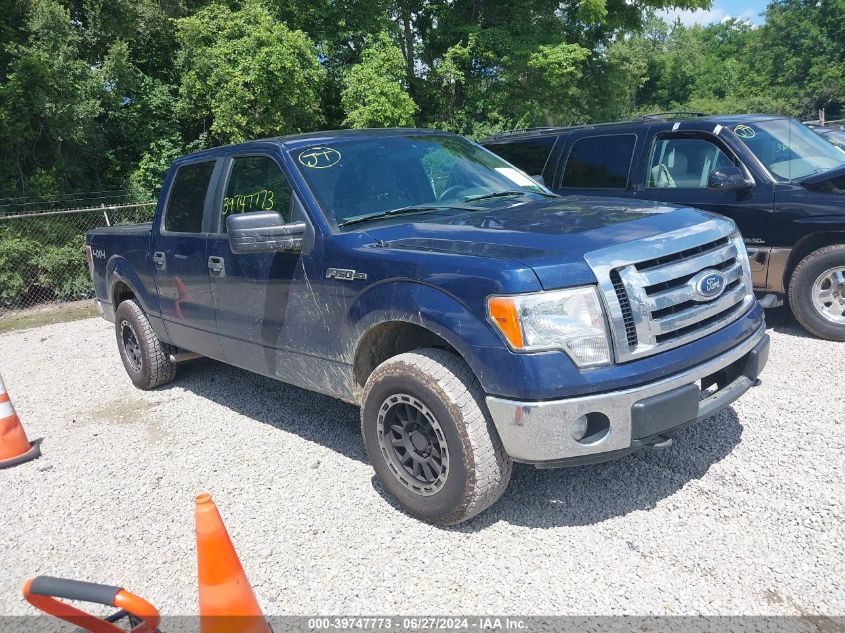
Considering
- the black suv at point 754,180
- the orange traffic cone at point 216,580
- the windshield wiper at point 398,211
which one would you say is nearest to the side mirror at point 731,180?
the black suv at point 754,180

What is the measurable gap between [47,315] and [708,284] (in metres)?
11.0

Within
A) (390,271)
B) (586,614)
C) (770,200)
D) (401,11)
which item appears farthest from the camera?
(401,11)

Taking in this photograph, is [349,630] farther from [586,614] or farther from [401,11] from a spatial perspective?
[401,11]

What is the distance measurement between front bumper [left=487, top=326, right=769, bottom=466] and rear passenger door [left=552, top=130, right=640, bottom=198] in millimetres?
4116

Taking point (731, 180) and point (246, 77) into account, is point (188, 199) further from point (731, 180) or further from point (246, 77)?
point (246, 77)

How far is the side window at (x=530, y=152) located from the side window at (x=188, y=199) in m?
3.78

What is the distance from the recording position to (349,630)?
9.18ft

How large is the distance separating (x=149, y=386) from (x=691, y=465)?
15.3ft

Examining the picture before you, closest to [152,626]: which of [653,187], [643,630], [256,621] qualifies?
[256,621]

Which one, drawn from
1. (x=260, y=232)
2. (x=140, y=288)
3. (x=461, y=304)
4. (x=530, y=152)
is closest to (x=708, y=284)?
(x=461, y=304)

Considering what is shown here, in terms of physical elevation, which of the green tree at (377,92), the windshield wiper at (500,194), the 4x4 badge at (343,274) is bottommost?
the 4x4 badge at (343,274)

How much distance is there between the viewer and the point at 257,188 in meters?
4.46

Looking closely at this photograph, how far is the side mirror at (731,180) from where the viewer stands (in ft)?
20.1

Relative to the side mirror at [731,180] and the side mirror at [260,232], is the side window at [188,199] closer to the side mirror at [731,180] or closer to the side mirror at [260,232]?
the side mirror at [260,232]
